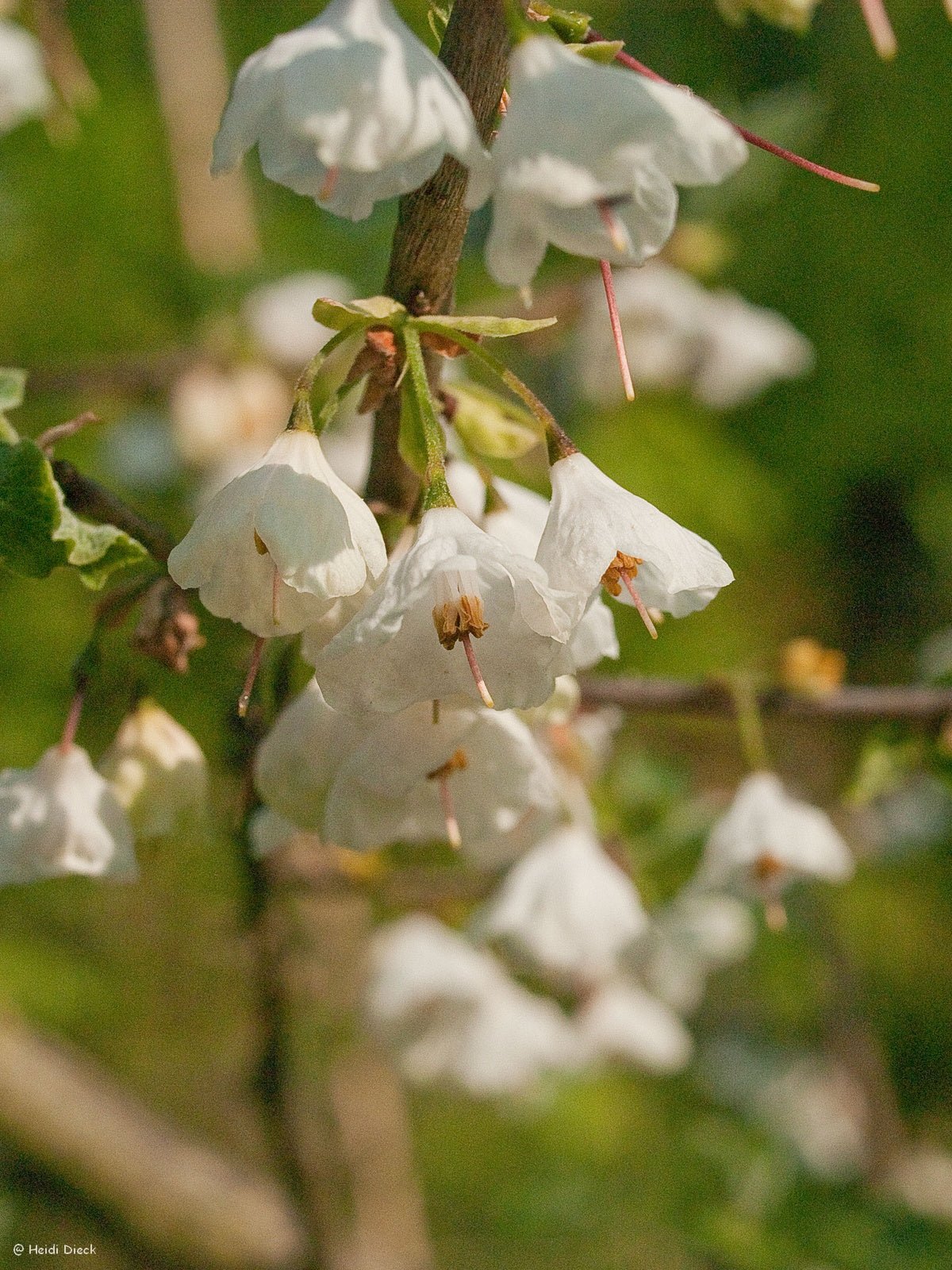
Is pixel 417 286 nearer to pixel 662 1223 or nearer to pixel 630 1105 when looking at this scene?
pixel 662 1223

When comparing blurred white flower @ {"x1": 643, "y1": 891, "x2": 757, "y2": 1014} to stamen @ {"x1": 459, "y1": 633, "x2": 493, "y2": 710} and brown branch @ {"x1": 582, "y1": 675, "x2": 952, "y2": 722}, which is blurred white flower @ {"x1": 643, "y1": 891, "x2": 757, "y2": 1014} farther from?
stamen @ {"x1": 459, "y1": 633, "x2": 493, "y2": 710}

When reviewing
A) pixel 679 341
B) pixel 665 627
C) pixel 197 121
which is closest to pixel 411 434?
pixel 679 341

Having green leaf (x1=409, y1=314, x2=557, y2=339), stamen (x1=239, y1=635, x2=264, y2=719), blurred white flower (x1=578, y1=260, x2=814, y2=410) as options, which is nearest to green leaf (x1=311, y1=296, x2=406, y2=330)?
green leaf (x1=409, y1=314, x2=557, y2=339)

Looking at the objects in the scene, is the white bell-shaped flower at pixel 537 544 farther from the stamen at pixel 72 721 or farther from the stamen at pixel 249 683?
the stamen at pixel 72 721

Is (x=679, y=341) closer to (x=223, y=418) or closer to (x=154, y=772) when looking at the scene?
(x=223, y=418)

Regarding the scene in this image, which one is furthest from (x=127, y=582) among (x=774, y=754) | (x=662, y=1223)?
(x=774, y=754)

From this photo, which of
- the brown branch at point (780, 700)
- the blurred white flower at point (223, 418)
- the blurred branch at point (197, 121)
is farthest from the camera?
the blurred branch at point (197, 121)

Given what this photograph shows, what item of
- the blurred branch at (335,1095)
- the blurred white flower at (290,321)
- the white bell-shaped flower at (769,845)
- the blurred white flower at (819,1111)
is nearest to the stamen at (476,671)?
the white bell-shaped flower at (769,845)
